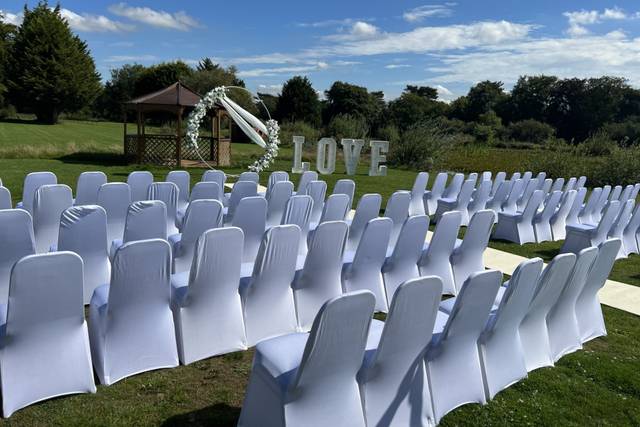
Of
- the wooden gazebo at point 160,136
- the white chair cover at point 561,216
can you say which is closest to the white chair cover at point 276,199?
the white chair cover at point 561,216

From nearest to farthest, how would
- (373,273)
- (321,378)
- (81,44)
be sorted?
(321,378), (373,273), (81,44)

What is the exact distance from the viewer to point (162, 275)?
11.3 feet

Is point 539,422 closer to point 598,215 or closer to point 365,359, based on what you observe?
point 365,359

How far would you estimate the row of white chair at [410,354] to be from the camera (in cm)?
261

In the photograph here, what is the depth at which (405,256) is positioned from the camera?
5.13 m

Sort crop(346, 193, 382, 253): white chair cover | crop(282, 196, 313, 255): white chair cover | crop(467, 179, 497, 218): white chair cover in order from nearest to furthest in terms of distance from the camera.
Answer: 1. crop(282, 196, 313, 255): white chair cover
2. crop(346, 193, 382, 253): white chair cover
3. crop(467, 179, 497, 218): white chair cover

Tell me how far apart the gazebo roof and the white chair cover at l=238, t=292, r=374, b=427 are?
1667 cm

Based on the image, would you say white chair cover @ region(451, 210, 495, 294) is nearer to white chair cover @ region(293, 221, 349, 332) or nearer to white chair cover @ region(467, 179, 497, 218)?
white chair cover @ region(293, 221, 349, 332)

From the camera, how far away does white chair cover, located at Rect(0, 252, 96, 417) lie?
9.32ft

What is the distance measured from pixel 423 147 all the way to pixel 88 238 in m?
19.0

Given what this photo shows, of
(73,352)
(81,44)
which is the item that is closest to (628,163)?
(73,352)

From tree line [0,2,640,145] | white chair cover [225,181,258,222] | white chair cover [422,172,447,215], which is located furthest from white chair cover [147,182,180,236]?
tree line [0,2,640,145]

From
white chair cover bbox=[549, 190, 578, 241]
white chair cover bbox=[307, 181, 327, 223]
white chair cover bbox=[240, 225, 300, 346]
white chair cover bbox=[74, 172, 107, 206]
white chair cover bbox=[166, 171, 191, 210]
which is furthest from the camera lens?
white chair cover bbox=[549, 190, 578, 241]

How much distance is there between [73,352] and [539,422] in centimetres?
301
